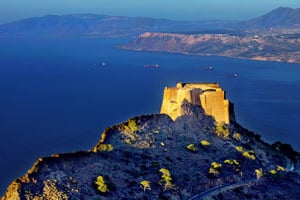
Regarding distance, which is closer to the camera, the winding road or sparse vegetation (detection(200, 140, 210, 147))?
the winding road

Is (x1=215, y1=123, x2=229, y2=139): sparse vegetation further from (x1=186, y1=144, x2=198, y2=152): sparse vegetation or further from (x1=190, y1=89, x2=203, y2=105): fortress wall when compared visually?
(x1=186, y1=144, x2=198, y2=152): sparse vegetation

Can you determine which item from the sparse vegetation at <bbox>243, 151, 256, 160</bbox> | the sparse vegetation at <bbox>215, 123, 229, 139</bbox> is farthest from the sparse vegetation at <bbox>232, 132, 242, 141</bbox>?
the sparse vegetation at <bbox>243, 151, 256, 160</bbox>

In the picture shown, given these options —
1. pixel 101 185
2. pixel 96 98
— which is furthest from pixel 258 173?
pixel 96 98

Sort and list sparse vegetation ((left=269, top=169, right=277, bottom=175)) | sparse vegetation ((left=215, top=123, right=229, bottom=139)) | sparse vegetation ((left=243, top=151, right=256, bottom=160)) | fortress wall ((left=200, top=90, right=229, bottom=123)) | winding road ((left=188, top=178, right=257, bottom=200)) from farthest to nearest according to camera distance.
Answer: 1. fortress wall ((left=200, top=90, right=229, bottom=123))
2. sparse vegetation ((left=215, top=123, right=229, bottom=139))
3. sparse vegetation ((left=243, top=151, right=256, bottom=160))
4. sparse vegetation ((left=269, top=169, right=277, bottom=175))
5. winding road ((left=188, top=178, right=257, bottom=200))

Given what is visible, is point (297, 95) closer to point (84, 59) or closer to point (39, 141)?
point (39, 141)

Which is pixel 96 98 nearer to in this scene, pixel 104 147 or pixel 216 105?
pixel 216 105

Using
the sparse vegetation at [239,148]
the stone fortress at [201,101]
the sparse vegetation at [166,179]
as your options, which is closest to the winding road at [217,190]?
the sparse vegetation at [166,179]

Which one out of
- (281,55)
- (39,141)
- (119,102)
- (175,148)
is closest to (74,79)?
(119,102)
